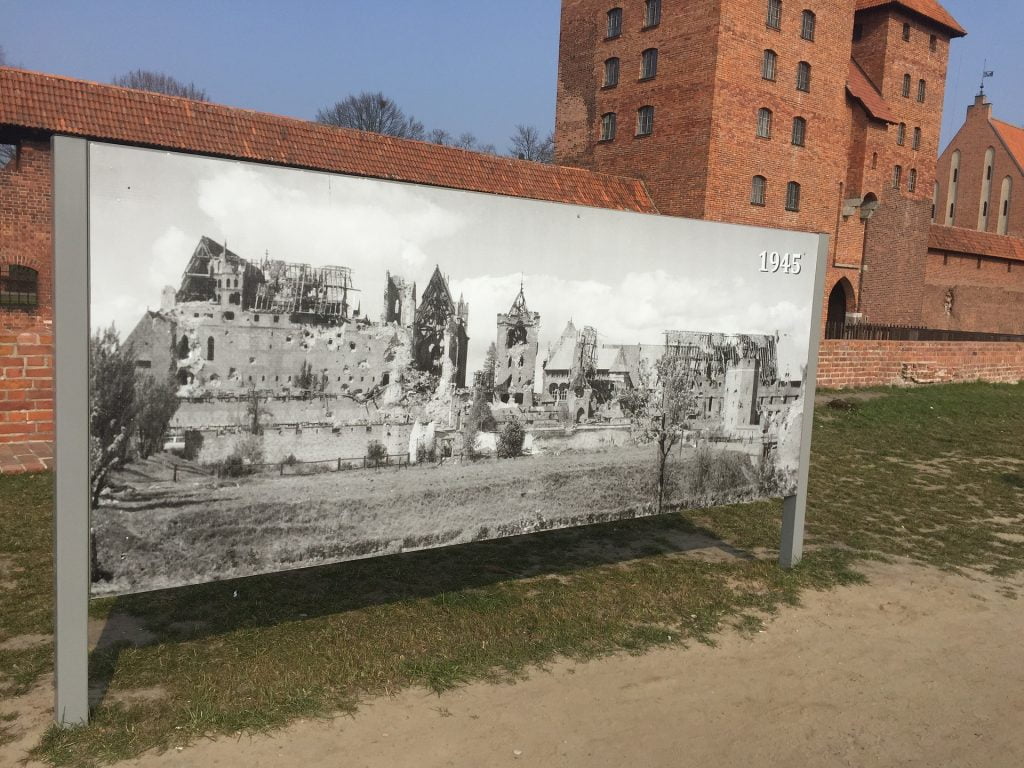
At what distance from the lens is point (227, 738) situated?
3.79 m

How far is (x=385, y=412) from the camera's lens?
4312mm

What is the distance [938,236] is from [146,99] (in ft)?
107

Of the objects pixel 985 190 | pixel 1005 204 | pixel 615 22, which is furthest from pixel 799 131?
pixel 985 190

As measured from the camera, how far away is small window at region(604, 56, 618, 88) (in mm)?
27016

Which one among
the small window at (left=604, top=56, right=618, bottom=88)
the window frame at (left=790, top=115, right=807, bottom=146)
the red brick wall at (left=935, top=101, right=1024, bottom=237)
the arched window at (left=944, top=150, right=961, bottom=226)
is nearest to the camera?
the window frame at (left=790, top=115, right=807, bottom=146)

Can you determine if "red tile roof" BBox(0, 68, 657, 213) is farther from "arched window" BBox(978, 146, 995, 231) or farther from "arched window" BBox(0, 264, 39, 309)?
"arched window" BBox(978, 146, 995, 231)

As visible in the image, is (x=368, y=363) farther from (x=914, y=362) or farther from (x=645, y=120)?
(x=645, y=120)

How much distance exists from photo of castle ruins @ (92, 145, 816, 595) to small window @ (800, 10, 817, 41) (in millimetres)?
23864

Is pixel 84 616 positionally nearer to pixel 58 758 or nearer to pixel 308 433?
pixel 58 758

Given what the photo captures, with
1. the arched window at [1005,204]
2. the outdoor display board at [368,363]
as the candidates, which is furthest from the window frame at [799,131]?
the arched window at [1005,204]

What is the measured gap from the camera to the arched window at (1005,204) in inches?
1939

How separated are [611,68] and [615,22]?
4.75 feet

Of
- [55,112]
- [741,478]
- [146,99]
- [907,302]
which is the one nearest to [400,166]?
[146,99]

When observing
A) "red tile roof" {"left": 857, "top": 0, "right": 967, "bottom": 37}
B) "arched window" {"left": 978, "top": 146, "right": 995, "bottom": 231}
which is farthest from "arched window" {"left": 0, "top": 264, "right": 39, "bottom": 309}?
"arched window" {"left": 978, "top": 146, "right": 995, "bottom": 231}
